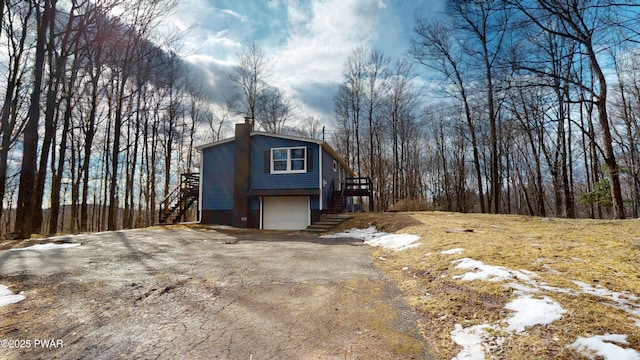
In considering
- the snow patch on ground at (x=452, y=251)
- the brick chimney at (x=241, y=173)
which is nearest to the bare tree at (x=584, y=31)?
the snow patch on ground at (x=452, y=251)

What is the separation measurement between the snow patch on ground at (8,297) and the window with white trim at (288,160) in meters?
11.6

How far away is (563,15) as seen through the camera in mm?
7945

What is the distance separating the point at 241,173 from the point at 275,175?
189 cm

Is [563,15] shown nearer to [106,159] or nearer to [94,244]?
[94,244]

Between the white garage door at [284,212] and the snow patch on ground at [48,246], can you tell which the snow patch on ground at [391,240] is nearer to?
the white garage door at [284,212]

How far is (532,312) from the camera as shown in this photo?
2.70m

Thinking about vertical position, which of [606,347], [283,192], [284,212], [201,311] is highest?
[283,192]

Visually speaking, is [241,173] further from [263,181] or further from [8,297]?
[8,297]

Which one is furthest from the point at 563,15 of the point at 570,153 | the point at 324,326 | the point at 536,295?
the point at 570,153

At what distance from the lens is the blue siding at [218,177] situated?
Result: 1555 centimetres

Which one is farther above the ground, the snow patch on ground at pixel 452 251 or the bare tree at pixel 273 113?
the bare tree at pixel 273 113

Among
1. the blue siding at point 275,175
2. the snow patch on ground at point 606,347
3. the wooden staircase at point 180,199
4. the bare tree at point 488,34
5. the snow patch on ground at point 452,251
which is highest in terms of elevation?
the bare tree at point 488,34

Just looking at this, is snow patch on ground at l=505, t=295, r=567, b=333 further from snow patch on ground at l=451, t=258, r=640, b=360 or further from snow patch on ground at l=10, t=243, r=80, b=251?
snow patch on ground at l=10, t=243, r=80, b=251

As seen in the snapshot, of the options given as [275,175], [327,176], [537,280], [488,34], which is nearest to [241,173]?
[275,175]
